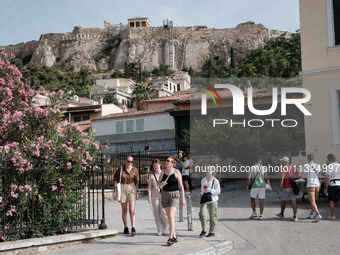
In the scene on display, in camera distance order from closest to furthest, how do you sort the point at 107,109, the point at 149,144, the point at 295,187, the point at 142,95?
1. the point at 295,187
2. the point at 149,144
3. the point at 107,109
4. the point at 142,95

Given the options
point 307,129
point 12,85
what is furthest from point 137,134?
point 12,85

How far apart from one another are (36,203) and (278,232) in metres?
5.24

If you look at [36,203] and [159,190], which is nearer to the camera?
[36,203]

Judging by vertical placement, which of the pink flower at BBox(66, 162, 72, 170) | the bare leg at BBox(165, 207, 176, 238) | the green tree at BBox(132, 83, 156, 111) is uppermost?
the green tree at BBox(132, 83, 156, 111)

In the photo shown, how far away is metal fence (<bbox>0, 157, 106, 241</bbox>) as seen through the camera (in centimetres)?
805

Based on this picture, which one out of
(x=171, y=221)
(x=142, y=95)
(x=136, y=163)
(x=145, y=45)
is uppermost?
(x=145, y=45)

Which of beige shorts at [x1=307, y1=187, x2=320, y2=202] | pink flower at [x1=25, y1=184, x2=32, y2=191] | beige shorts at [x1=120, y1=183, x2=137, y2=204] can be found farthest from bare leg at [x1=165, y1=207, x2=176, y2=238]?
beige shorts at [x1=307, y1=187, x2=320, y2=202]

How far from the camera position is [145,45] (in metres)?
128

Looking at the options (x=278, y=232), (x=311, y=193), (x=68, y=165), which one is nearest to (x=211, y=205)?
(x=278, y=232)

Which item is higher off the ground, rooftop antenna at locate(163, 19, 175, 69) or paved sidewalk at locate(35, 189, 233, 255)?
rooftop antenna at locate(163, 19, 175, 69)

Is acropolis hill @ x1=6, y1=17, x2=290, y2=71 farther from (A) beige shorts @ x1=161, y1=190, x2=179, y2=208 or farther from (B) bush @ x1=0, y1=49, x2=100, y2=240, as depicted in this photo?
(A) beige shorts @ x1=161, y1=190, x2=179, y2=208

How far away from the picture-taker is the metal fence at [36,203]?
26.4ft

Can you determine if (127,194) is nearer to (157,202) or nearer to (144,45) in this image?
(157,202)

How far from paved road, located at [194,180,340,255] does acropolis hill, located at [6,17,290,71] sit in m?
108
